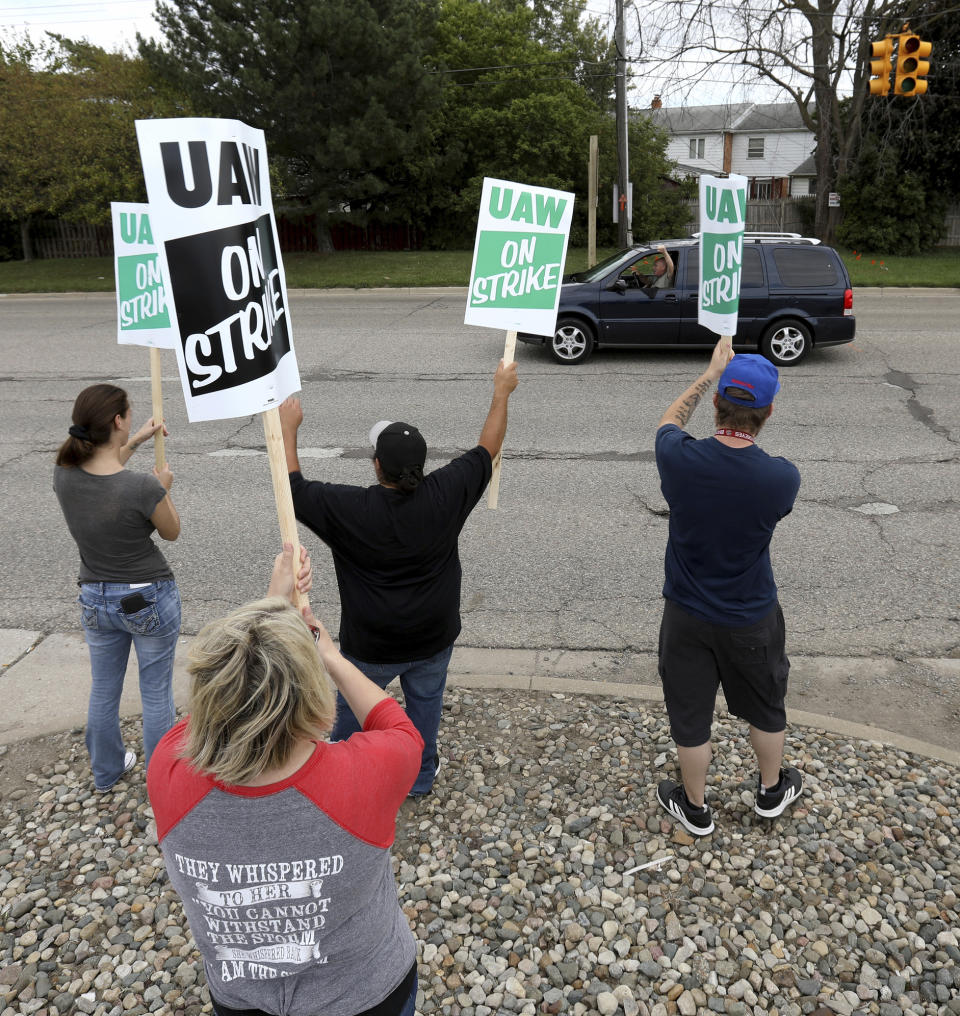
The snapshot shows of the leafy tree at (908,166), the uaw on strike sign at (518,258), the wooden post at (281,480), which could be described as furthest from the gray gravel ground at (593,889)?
the leafy tree at (908,166)

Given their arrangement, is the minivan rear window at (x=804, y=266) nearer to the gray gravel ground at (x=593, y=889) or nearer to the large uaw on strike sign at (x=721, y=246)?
the large uaw on strike sign at (x=721, y=246)

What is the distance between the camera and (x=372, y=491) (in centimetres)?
316

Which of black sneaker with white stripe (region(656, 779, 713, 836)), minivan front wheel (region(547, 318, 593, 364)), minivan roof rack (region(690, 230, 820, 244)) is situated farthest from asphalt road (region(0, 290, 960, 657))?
minivan roof rack (region(690, 230, 820, 244))

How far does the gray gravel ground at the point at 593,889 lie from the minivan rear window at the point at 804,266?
9605 millimetres

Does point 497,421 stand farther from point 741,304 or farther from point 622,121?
point 622,121

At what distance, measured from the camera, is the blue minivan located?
12227mm

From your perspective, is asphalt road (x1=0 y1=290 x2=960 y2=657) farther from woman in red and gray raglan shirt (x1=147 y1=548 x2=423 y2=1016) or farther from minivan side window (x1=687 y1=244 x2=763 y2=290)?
woman in red and gray raglan shirt (x1=147 y1=548 x2=423 y2=1016)

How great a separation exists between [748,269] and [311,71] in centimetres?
1669

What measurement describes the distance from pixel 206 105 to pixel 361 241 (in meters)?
10.4

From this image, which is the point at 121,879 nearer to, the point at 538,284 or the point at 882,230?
the point at 538,284

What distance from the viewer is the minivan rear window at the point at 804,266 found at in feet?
40.1

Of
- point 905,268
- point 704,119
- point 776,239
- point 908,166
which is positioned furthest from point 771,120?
point 776,239

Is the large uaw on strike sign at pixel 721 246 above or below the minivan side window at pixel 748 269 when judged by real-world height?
above

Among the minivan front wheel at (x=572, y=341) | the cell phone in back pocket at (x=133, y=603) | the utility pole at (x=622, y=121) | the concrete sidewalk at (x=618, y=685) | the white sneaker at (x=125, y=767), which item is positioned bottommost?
the concrete sidewalk at (x=618, y=685)
